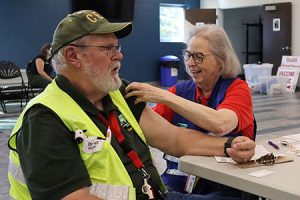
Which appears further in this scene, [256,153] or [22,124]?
[256,153]

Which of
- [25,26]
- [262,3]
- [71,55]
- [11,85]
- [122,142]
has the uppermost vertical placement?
[262,3]

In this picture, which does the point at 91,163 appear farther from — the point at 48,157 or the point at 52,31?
the point at 52,31

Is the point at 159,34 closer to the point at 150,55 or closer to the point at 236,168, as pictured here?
the point at 150,55

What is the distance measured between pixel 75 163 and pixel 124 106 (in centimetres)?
44

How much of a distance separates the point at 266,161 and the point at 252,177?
0.59ft

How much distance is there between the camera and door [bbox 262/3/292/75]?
10273 millimetres

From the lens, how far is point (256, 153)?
65.5 inches

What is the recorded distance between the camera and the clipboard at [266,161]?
1.53m

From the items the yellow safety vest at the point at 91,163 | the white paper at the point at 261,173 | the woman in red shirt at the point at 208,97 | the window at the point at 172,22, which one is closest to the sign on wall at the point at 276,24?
the window at the point at 172,22

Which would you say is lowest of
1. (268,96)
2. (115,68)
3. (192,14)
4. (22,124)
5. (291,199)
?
(268,96)

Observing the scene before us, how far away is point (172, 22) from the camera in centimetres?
1235

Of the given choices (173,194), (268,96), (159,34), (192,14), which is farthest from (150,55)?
(173,194)

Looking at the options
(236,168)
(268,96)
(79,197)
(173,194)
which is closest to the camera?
(79,197)

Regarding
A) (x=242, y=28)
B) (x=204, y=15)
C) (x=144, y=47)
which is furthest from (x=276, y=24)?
(x=144, y=47)
